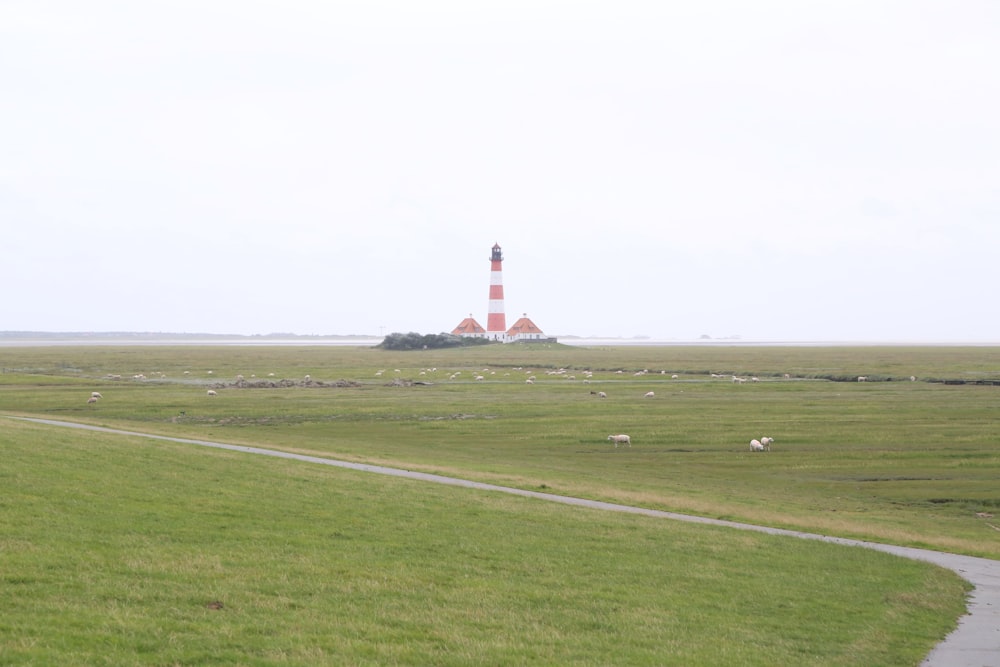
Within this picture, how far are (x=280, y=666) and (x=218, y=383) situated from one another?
78.6m

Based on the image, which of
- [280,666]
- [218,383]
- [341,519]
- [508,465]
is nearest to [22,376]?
[218,383]

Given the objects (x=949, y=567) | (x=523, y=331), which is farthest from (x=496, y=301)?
(x=949, y=567)

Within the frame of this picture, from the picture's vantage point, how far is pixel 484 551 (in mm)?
18125

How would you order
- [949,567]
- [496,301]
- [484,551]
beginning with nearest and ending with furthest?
[484,551] < [949,567] < [496,301]

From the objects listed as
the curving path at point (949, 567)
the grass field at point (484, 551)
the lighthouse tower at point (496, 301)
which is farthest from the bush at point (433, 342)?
the curving path at point (949, 567)

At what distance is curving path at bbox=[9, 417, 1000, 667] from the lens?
539 inches

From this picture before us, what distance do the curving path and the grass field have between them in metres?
0.44

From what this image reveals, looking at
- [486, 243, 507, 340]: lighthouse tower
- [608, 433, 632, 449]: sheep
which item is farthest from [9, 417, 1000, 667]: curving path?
[486, 243, 507, 340]: lighthouse tower

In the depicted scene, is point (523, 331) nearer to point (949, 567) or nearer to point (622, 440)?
point (622, 440)

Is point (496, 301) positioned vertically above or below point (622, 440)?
above

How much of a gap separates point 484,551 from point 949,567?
32.0 feet

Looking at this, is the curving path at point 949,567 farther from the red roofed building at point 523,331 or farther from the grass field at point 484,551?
the red roofed building at point 523,331

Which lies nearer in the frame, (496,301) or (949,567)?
(949,567)

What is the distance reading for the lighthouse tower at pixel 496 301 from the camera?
17762cm
